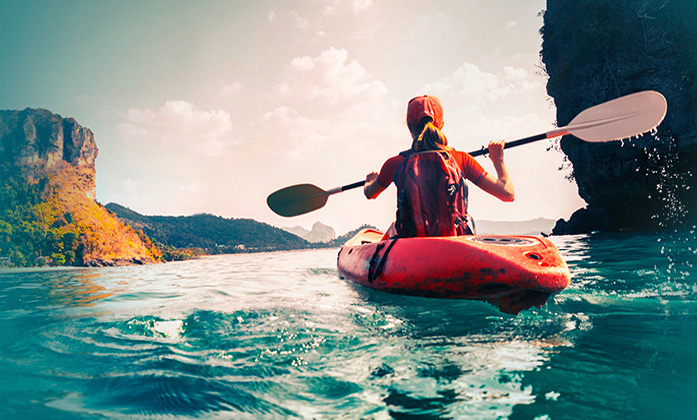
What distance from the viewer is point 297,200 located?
677 centimetres

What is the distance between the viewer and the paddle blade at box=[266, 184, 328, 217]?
262 inches

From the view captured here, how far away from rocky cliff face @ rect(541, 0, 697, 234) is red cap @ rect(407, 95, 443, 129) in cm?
1436

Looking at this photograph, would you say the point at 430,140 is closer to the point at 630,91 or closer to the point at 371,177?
the point at 371,177

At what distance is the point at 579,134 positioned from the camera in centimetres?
461

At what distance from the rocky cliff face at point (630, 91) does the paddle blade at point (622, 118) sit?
40.0 feet

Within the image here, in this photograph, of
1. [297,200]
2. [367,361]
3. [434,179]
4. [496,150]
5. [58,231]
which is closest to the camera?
[367,361]

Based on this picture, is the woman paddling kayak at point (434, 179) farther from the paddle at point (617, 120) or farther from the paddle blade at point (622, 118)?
the paddle blade at point (622, 118)

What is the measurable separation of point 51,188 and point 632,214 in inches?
1606

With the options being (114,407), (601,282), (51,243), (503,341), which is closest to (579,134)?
(601,282)

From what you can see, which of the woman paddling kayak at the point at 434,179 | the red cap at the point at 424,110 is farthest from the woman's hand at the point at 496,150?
the red cap at the point at 424,110

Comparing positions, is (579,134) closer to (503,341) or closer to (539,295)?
(539,295)

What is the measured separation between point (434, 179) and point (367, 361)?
2.15 metres

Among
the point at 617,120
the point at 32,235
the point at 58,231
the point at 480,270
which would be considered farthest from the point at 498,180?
the point at 32,235

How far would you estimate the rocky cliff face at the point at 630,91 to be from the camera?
13141mm
